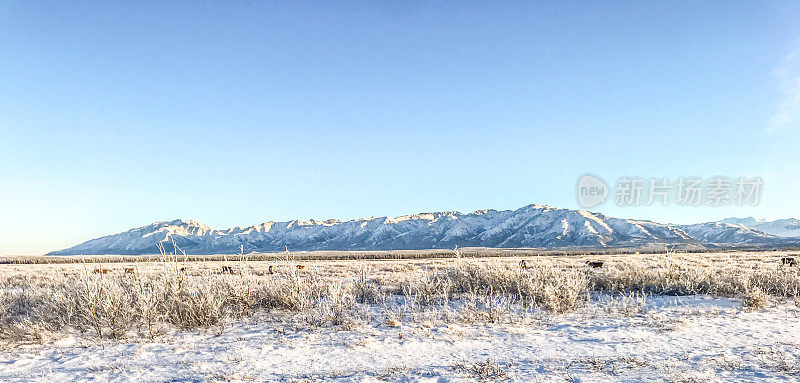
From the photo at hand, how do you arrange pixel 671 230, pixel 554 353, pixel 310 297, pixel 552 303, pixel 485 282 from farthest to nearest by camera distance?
pixel 671 230 < pixel 485 282 < pixel 310 297 < pixel 552 303 < pixel 554 353

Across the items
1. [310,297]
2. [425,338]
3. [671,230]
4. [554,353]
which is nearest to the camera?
[554,353]

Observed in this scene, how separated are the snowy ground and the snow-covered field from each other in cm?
1

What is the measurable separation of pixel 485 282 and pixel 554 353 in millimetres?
5226

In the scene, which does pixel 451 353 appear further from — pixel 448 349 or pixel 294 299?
pixel 294 299

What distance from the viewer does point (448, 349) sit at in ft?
18.6

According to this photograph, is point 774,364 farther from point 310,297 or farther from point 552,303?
point 310,297

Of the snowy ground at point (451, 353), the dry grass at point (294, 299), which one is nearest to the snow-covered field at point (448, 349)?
the snowy ground at point (451, 353)

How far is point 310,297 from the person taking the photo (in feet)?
28.5

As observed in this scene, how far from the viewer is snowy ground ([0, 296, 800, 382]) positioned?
4.68 metres

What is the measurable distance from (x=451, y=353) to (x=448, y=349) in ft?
0.62

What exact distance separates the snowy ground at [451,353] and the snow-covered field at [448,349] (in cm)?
1

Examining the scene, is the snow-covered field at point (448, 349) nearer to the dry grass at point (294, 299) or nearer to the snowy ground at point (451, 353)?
the snowy ground at point (451, 353)

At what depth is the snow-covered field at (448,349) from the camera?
471 cm

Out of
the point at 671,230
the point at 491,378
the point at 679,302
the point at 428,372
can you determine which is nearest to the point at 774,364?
the point at 491,378
